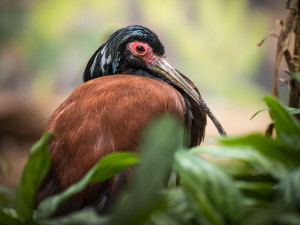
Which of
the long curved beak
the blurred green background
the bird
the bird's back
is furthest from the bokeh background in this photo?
the bird's back

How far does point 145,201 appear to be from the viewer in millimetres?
534

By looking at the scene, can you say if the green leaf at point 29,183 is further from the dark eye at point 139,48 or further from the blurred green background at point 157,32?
the blurred green background at point 157,32

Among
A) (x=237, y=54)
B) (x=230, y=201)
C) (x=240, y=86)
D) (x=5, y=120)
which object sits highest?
(x=230, y=201)

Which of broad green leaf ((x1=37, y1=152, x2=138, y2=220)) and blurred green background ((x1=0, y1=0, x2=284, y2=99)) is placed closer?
broad green leaf ((x1=37, y1=152, x2=138, y2=220))

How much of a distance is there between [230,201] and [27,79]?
4327mm

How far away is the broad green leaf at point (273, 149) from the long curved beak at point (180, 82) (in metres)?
0.93

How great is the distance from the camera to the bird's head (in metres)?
1.86

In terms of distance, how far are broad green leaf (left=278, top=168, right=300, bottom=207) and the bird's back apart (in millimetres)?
604

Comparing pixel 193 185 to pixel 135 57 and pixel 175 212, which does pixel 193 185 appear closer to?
pixel 175 212

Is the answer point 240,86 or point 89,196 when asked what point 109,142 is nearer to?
point 89,196

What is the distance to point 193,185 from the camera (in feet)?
2.24

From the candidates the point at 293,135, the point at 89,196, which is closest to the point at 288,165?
the point at 293,135

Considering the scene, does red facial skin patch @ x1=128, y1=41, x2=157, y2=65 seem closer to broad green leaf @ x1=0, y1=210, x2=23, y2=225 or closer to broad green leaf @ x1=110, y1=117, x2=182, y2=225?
broad green leaf @ x1=0, y1=210, x2=23, y2=225

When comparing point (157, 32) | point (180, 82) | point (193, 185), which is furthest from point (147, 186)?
point (157, 32)
